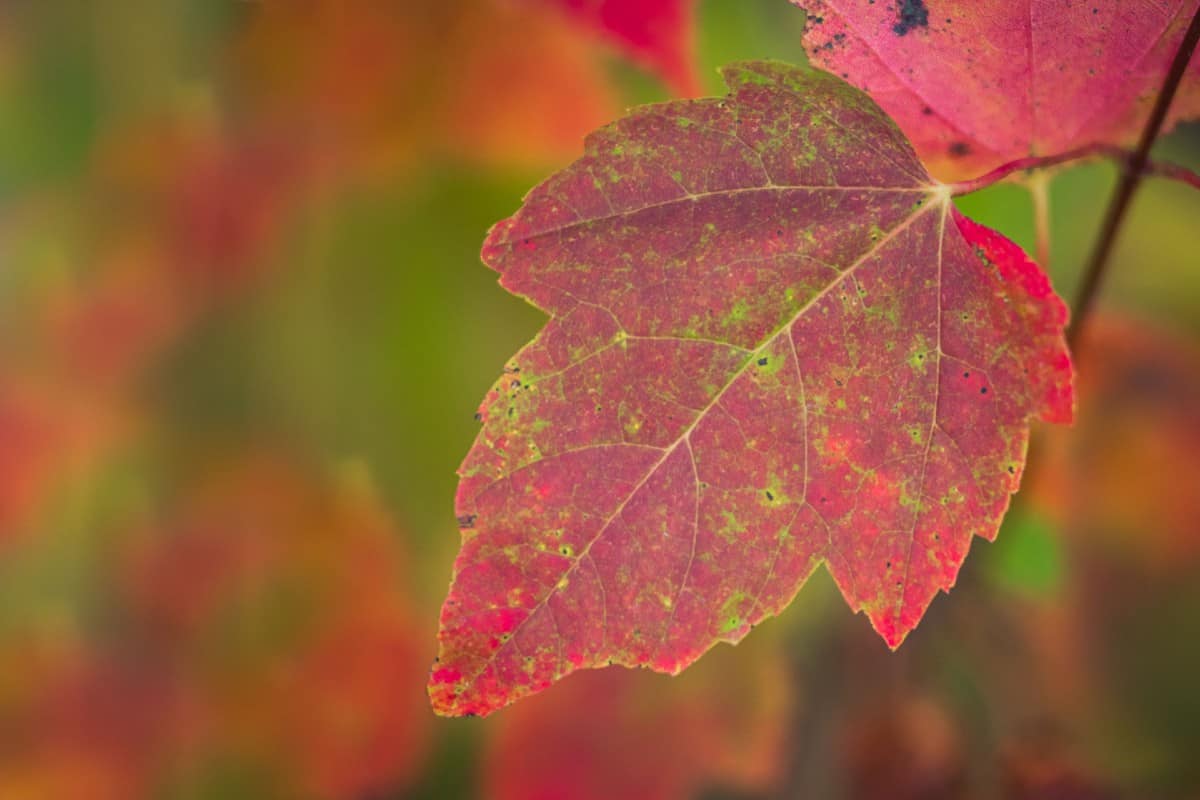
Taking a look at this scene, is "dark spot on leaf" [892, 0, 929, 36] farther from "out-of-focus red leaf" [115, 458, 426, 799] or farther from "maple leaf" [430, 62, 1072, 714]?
"out-of-focus red leaf" [115, 458, 426, 799]

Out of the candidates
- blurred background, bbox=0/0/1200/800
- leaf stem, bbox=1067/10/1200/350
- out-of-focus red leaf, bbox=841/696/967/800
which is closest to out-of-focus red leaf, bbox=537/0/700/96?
blurred background, bbox=0/0/1200/800

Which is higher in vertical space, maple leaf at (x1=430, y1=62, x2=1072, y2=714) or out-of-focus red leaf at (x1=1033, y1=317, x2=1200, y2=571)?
maple leaf at (x1=430, y1=62, x2=1072, y2=714)

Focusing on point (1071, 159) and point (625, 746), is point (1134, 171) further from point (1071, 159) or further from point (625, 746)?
point (625, 746)

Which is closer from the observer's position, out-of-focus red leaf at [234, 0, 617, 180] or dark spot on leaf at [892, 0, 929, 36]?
dark spot on leaf at [892, 0, 929, 36]

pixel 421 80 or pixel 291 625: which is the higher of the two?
pixel 421 80

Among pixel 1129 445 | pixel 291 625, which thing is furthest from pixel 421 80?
pixel 1129 445

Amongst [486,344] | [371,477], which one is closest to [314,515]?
[371,477]

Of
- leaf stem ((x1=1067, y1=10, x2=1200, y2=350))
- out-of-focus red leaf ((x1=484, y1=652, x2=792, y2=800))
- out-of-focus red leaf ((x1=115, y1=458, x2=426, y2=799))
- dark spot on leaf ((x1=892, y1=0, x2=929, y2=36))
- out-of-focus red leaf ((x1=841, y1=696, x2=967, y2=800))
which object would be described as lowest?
out-of-focus red leaf ((x1=841, y1=696, x2=967, y2=800))
